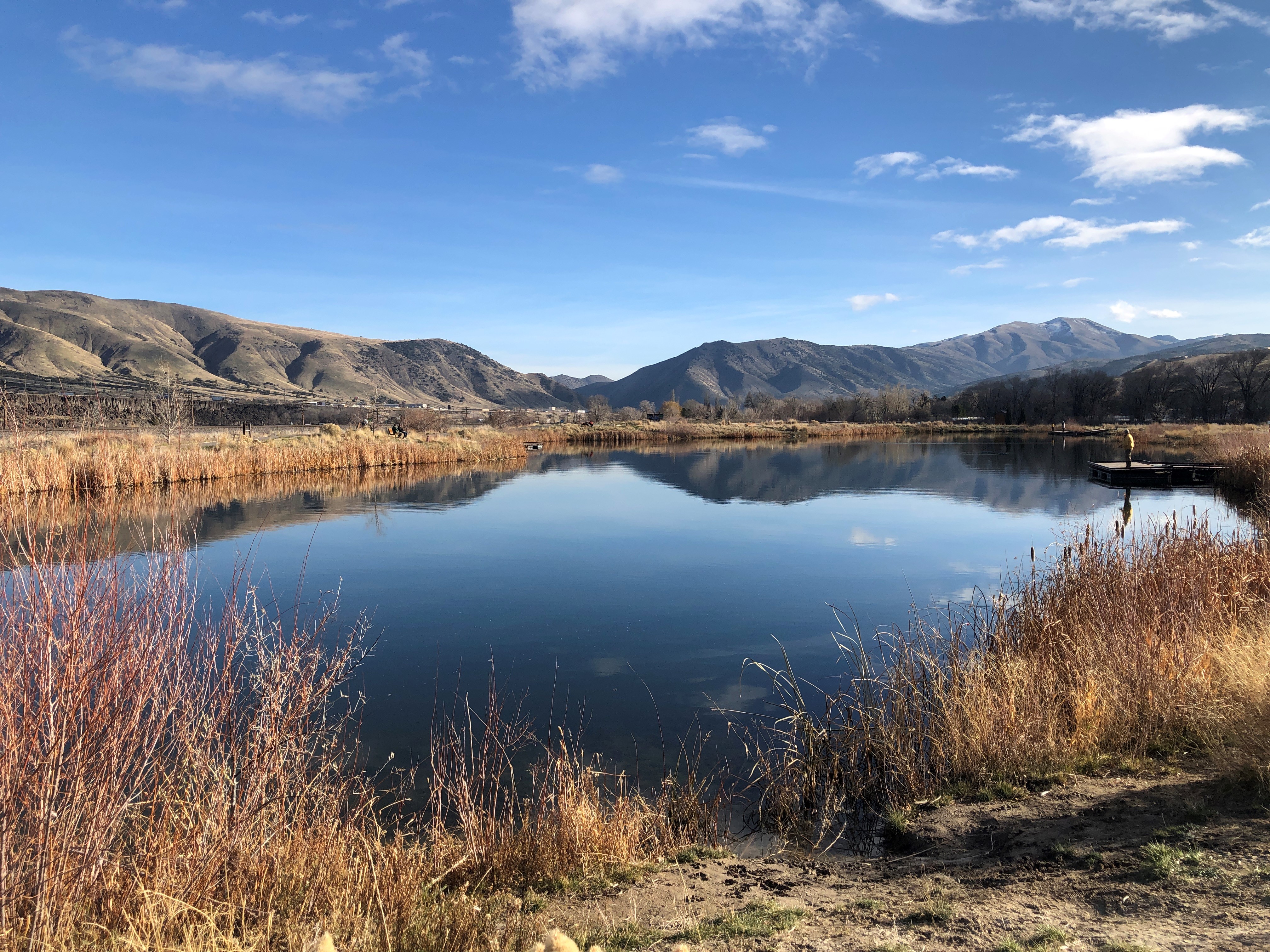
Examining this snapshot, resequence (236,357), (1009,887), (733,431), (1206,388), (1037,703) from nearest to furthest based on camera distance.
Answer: (1009,887), (1037,703), (733,431), (1206,388), (236,357)

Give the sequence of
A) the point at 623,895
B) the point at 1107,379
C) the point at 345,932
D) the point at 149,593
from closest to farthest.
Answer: the point at 345,932
the point at 149,593
the point at 623,895
the point at 1107,379

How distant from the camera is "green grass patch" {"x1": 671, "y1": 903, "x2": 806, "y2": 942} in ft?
11.2

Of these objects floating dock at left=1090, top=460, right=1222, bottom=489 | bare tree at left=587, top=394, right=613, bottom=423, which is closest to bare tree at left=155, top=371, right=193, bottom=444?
floating dock at left=1090, top=460, right=1222, bottom=489

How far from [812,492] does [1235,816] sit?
21.0m

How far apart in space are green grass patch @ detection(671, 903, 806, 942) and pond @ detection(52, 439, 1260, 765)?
239 cm

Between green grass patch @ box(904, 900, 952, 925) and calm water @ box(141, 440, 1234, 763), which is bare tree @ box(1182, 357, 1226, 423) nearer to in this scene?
calm water @ box(141, 440, 1234, 763)

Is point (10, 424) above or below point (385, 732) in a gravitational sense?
above

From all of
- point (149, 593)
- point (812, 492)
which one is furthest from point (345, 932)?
point (812, 492)

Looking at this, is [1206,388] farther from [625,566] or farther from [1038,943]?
[1038,943]

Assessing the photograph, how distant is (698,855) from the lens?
4.46 metres

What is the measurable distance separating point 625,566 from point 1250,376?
90960 mm

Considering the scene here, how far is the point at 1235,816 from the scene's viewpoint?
4.09m

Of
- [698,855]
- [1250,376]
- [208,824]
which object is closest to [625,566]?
[698,855]

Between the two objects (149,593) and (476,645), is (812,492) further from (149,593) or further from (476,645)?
(149,593)
